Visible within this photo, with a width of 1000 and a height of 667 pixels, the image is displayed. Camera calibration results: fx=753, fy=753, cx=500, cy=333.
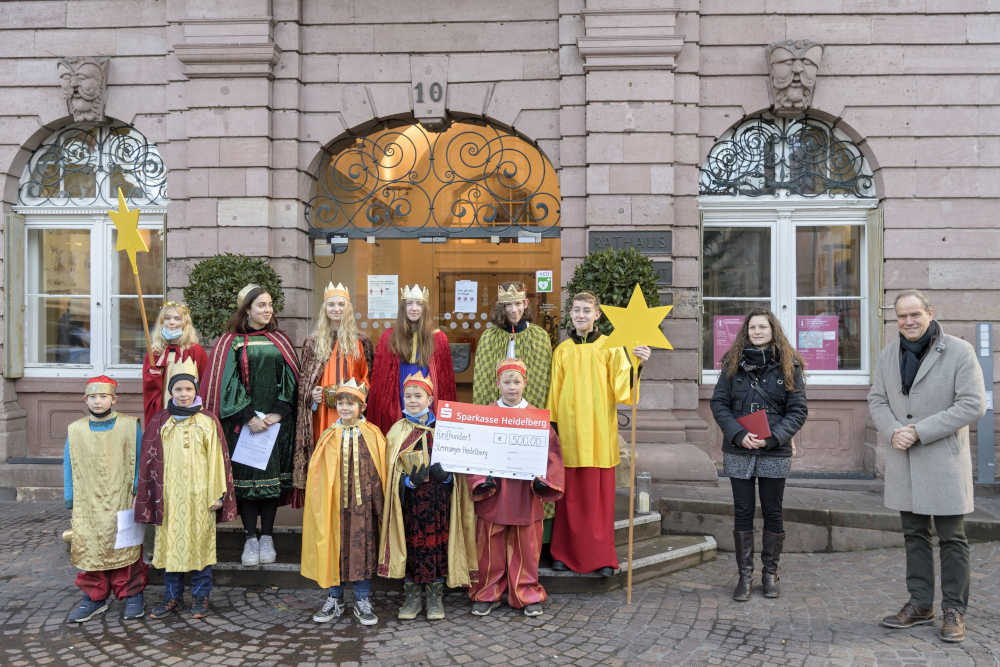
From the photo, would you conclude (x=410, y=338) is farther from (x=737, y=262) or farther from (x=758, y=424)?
(x=737, y=262)

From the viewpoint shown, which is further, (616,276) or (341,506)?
(616,276)

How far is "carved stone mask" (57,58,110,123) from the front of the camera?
8.48m

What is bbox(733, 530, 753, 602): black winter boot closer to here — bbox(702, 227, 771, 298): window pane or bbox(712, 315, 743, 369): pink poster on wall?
bbox(712, 315, 743, 369): pink poster on wall

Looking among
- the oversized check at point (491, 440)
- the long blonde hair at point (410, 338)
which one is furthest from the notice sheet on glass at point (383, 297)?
the oversized check at point (491, 440)

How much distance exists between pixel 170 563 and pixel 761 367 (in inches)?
157

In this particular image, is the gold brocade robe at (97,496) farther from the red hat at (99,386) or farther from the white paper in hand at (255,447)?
the white paper in hand at (255,447)

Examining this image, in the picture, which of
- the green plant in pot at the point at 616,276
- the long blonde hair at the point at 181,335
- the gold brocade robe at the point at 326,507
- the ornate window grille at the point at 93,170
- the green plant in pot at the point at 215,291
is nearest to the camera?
the gold brocade robe at the point at 326,507

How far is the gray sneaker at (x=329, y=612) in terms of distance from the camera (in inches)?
184

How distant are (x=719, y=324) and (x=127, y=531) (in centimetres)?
624

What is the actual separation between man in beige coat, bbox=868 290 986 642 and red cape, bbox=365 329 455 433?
9.48ft

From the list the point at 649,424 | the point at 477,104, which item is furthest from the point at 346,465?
the point at 477,104

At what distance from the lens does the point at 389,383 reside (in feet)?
17.6

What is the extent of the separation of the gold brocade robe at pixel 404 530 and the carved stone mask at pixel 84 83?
6.30 meters

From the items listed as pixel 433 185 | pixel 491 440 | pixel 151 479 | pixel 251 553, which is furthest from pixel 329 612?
pixel 433 185
